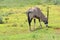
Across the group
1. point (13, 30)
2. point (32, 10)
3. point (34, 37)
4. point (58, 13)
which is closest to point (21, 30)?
point (13, 30)

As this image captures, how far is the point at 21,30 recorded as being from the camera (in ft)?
71.3

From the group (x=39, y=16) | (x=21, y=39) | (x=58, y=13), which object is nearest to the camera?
(x=21, y=39)

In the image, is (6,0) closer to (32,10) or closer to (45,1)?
(45,1)

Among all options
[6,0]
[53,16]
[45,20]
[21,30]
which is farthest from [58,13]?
[6,0]

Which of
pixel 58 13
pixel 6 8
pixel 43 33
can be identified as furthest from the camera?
pixel 6 8

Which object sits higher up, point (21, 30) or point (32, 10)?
point (32, 10)

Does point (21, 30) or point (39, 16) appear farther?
point (39, 16)

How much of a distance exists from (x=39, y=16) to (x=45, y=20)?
71cm

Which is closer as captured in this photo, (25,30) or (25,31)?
(25,31)

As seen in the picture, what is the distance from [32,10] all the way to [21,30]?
198cm

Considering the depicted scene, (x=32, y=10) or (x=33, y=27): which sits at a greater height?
(x=32, y=10)

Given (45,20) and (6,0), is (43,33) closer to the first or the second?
(45,20)

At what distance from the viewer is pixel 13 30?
2169cm

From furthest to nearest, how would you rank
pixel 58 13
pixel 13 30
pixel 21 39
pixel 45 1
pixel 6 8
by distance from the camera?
1. pixel 45 1
2. pixel 6 8
3. pixel 58 13
4. pixel 13 30
5. pixel 21 39
